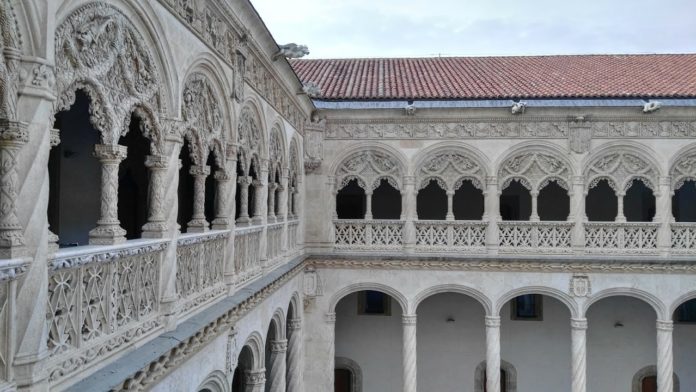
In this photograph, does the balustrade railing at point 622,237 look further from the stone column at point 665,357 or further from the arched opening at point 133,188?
the arched opening at point 133,188

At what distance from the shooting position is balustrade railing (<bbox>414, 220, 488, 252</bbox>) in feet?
41.5

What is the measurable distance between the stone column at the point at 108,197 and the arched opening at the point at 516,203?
13152mm

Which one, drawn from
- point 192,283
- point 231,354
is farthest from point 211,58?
point 231,354

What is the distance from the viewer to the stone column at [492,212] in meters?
12.6

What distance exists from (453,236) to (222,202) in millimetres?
7611

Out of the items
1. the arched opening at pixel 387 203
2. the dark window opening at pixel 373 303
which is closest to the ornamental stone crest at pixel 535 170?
the arched opening at pixel 387 203

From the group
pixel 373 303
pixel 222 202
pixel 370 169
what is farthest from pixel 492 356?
pixel 222 202

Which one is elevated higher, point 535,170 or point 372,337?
point 535,170

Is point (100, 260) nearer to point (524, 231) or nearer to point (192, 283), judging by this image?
point (192, 283)

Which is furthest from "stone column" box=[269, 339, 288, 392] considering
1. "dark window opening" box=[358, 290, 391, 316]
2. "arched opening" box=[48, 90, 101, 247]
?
"dark window opening" box=[358, 290, 391, 316]

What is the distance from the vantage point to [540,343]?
49.2 ft

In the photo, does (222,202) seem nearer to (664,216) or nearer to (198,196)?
(198,196)

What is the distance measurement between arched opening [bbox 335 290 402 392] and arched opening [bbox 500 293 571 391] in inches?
128

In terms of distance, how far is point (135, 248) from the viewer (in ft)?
13.5
